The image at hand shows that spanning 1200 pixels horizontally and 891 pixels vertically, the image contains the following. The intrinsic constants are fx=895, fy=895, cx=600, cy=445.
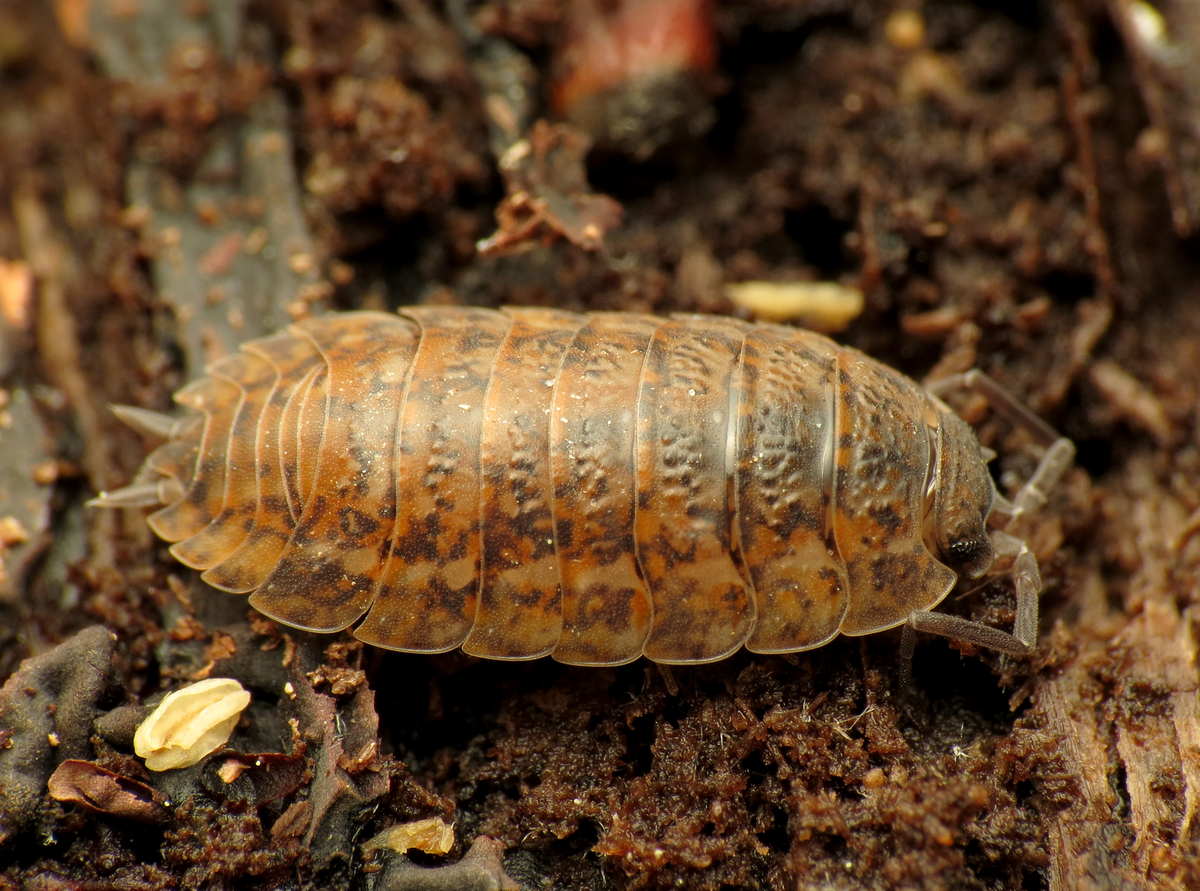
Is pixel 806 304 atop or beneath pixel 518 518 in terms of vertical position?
beneath

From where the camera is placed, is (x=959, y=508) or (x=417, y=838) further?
(x=959, y=508)

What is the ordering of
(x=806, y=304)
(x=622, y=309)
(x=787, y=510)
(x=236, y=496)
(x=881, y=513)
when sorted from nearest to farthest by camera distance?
(x=787, y=510) → (x=881, y=513) → (x=236, y=496) → (x=622, y=309) → (x=806, y=304)

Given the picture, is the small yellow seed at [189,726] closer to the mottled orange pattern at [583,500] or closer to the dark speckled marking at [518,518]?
the mottled orange pattern at [583,500]

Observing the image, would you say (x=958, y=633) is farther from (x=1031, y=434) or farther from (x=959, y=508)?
(x=1031, y=434)

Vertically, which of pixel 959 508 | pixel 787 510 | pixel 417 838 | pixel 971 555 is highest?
pixel 787 510

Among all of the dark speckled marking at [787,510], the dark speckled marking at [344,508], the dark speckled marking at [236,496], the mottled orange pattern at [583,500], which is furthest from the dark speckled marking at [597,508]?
the dark speckled marking at [236,496]

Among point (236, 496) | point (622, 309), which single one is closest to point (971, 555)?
point (622, 309)

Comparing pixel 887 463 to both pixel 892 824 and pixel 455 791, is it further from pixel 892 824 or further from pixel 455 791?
pixel 455 791
